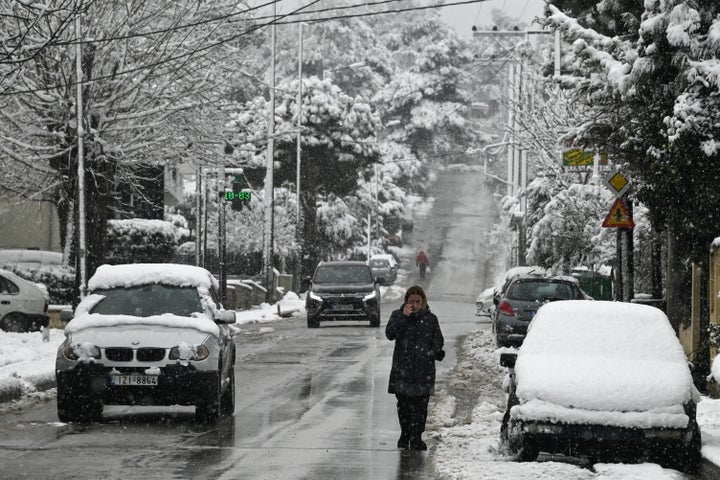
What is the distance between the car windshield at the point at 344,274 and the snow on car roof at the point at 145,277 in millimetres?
20208

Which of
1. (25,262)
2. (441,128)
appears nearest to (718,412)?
(25,262)

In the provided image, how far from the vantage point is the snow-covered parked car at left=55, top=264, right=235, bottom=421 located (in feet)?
48.6

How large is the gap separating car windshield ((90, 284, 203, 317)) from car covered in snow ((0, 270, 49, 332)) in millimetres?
13948

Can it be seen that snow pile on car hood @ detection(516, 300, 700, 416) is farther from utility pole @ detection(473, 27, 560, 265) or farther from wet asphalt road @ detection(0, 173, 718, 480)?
utility pole @ detection(473, 27, 560, 265)

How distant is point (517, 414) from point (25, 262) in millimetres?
25377

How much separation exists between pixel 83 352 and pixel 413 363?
391cm

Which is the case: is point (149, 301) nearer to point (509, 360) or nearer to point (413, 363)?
point (413, 363)

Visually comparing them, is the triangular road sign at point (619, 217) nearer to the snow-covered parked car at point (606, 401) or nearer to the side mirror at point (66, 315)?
the snow-covered parked car at point (606, 401)

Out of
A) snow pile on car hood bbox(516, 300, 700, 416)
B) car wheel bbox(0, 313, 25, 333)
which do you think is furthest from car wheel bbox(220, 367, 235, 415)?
car wheel bbox(0, 313, 25, 333)

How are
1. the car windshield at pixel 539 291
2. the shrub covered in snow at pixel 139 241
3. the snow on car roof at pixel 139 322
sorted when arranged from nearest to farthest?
the snow on car roof at pixel 139 322, the car windshield at pixel 539 291, the shrub covered in snow at pixel 139 241

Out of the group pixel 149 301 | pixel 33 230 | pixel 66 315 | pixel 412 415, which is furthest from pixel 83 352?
pixel 33 230

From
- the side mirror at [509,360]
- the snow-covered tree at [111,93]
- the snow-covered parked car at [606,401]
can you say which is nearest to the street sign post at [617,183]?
the side mirror at [509,360]

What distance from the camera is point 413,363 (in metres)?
13.2

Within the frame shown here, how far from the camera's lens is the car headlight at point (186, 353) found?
15.0 m
